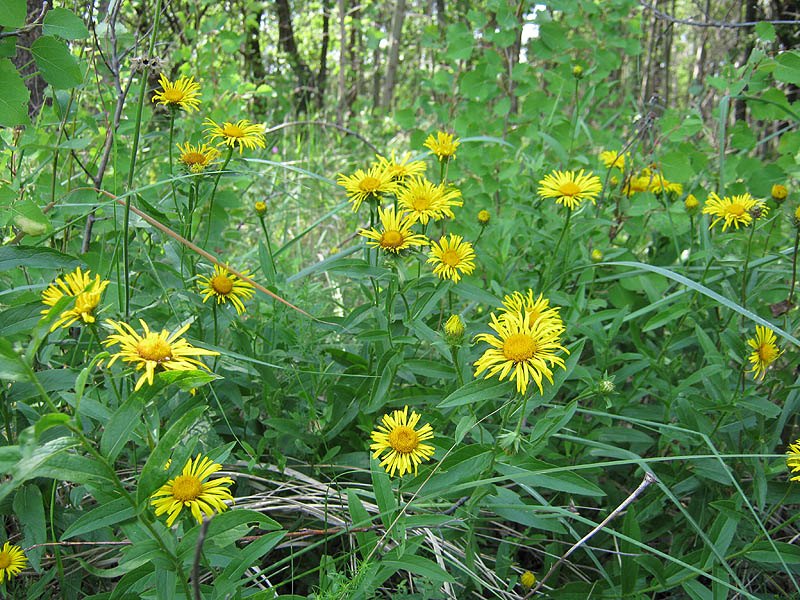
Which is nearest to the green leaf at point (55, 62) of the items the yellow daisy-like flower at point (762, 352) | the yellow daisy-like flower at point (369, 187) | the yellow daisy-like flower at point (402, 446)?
the yellow daisy-like flower at point (369, 187)

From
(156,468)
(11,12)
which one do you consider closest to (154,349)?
(156,468)

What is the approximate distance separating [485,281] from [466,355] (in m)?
0.79

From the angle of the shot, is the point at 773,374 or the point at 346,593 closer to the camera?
the point at 346,593

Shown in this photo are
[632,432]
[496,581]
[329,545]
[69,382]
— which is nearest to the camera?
[69,382]

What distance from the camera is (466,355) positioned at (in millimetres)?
1334

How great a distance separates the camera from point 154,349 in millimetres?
826

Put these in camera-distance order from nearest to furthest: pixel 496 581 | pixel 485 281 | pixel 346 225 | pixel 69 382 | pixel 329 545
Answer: pixel 69 382 → pixel 496 581 → pixel 329 545 → pixel 485 281 → pixel 346 225

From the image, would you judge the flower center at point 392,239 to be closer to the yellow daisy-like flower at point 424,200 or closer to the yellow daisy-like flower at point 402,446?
the yellow daisy-like flower at point 424,200

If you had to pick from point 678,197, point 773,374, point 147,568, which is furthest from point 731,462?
point 147,568

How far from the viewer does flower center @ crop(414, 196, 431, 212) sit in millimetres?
1317

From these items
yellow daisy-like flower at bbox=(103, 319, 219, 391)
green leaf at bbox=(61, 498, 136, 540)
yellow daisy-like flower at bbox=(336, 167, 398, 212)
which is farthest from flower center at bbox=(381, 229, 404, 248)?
green leaf at bbox=(61, 498, 136, 540)

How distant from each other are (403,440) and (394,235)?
1.40 feet

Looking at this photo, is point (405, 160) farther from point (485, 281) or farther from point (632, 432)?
point (632, 432)

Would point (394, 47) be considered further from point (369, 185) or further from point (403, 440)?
point (403, 440)
